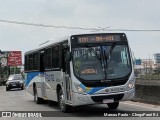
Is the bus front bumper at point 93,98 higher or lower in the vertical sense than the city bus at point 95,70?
lower

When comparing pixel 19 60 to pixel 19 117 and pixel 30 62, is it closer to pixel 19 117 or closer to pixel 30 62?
pixel 30 62

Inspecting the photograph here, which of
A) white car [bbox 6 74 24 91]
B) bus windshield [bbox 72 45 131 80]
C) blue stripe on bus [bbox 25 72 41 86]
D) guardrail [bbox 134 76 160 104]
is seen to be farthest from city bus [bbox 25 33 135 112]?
white car [bbox 6 74 24 91]

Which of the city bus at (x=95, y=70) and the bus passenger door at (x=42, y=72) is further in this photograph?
the bus passenger door at (x=42, y=72)

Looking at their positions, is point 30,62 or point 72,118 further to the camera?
point 30,62

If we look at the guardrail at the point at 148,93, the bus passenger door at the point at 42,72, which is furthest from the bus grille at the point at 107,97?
the bus passenger door at the point at 42,72

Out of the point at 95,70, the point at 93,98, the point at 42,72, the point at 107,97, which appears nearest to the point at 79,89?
the point at 93,98

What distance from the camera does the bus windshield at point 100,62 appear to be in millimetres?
14469

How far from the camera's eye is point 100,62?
1460 centimetres

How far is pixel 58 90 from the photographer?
17141 mm

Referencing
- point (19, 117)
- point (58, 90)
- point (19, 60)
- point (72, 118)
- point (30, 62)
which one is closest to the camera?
point (72, 118)

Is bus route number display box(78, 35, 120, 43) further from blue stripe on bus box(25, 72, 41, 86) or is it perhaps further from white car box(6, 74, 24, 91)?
white car box(6, 74, 24, 91)

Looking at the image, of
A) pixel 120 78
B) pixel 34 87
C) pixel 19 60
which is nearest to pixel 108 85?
pixel 120 78

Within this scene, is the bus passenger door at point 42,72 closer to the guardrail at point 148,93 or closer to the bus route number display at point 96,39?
the guardrail at point 148,93

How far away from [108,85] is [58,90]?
132 inches
